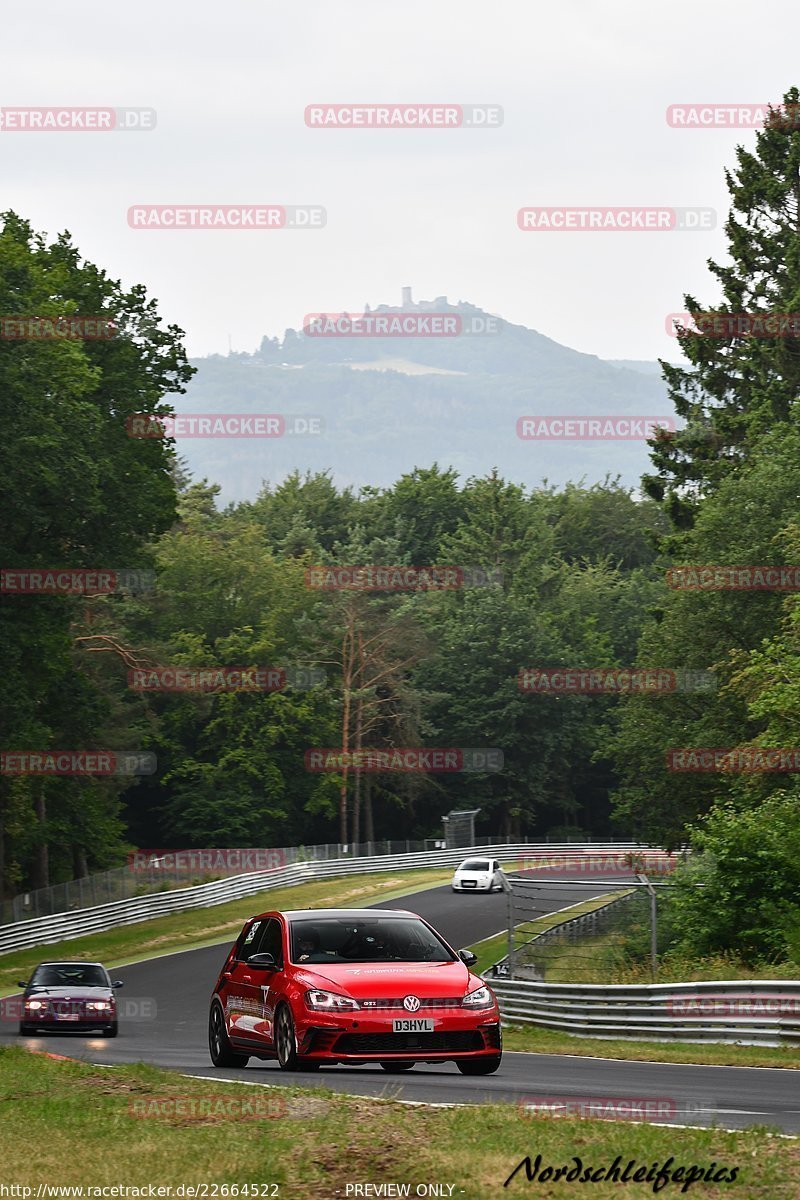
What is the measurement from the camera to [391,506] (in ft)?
427

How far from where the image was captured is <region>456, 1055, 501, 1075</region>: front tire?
15.0m

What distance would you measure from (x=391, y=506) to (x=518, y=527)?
10.4 metres

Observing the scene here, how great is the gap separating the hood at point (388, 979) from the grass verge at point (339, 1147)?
2389 millimetres

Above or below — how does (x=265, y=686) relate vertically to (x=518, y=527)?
below

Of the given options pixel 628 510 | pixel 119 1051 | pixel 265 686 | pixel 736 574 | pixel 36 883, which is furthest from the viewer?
pixel 628 510

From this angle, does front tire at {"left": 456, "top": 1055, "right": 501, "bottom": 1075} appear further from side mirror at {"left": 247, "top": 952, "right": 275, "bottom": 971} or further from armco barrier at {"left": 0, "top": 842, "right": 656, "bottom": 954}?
armco barrier at {"left": 0, "top": 842, "right": 656, "bottom": 954}

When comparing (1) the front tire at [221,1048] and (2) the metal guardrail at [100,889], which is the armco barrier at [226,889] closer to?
(2) the metal guardrail at [100,889]

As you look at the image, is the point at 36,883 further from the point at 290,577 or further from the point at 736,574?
the point at 290,577

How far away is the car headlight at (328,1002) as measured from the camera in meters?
14.5

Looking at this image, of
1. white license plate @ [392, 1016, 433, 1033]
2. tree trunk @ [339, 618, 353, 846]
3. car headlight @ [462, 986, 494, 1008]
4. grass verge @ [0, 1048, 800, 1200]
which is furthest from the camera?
tree trunk @ [339, 618, 353, 846]

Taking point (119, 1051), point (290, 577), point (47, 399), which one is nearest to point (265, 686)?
point (290, 577)

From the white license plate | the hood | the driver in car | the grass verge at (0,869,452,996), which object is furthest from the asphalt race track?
the grass verge at (0,869,452,996)

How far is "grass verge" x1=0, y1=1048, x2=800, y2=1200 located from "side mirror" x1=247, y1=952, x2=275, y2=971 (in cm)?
327

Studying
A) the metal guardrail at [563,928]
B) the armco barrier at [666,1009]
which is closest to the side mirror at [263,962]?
the armco barrier at [666,1009]
